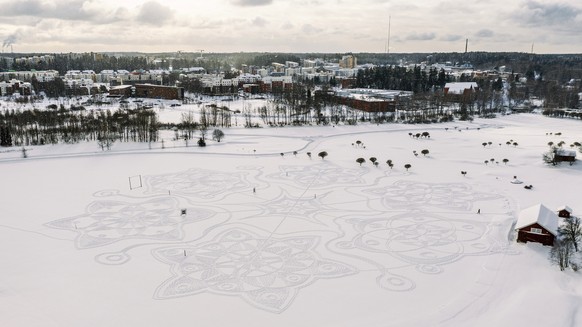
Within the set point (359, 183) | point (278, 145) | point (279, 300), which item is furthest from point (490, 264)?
point (278, 145)

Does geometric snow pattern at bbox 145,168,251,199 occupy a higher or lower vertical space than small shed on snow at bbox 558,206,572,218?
lower

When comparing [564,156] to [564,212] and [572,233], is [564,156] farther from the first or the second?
[572,233]

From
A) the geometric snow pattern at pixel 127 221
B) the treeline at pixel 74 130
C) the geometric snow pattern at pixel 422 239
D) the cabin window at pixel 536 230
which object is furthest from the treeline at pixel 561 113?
the geometric snow pattern at pixel 127 221

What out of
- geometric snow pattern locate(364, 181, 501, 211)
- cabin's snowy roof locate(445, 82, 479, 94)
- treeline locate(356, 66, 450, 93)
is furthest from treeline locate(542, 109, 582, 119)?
geometric snow pattern locate(364, 181, 501, 211)

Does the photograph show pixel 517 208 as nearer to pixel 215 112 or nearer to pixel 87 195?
pixel 87 195

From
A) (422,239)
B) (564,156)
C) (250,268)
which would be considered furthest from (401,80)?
(250,268)

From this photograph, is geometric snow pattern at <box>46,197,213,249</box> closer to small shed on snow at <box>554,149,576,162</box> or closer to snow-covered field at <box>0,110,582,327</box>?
snow-covered field at <box>0,110,582,327</box>
